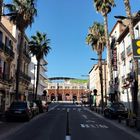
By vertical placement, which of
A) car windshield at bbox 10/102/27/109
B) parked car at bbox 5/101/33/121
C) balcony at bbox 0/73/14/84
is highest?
balcony at bbox 0/73/14/84

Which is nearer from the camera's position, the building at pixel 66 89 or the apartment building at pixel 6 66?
the apartment building at pixel 6 66

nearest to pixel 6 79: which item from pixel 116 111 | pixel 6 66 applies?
pixel 6 66

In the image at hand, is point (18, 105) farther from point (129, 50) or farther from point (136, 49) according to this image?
point (129, 50)

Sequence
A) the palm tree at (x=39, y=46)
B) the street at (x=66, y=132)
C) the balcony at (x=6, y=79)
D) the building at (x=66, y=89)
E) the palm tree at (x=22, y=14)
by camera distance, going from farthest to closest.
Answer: the building at (x=66, y=89) → the palm tree at (x=39, y=46) → the balcony at (x=6, y=79) → the palm tree at (x=22, y=14) → the street at (x=66, y=132)

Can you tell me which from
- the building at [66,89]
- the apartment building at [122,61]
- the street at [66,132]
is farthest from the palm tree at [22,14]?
the building at [66,89]

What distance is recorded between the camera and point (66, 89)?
504 ft

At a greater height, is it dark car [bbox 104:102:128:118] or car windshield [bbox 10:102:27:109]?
car windshield [bbox 10:102:27:109]

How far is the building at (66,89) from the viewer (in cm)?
15200

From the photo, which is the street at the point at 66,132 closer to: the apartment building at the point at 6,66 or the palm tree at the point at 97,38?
the apartment building at the point at 6,66

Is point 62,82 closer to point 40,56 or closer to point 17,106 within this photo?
point 40,56

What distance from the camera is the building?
152 metres

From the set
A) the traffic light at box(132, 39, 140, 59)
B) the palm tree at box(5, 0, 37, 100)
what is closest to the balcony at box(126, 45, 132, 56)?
the palm tree at box(5, 0, 37, 100)

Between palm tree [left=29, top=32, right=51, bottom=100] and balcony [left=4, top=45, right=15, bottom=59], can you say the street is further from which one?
palm tree [left=29, top=32, right=51, bottom=100]

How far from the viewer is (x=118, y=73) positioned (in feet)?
170
